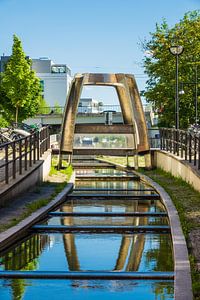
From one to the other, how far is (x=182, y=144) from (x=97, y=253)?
40.3 ft

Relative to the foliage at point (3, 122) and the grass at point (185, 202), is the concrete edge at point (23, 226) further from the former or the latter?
the foliage at point (3, 122)

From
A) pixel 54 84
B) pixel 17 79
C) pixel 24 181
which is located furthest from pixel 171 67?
pixel 54 84

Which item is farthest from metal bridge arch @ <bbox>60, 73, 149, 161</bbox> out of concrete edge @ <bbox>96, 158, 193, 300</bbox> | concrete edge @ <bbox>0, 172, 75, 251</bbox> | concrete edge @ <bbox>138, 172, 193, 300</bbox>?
concrete edge @ <bbox>138, 172, 193, 300</bbox>

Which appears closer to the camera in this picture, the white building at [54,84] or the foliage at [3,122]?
the foliage at [3,122]

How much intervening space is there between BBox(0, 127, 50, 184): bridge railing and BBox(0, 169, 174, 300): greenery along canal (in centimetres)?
146

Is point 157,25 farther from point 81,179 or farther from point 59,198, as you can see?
point 59,198

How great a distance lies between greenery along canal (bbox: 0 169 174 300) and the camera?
7.15 m

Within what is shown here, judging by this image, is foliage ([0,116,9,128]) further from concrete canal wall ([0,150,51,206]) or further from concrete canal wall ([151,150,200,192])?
concrete canal wall ([0,150,51,206])

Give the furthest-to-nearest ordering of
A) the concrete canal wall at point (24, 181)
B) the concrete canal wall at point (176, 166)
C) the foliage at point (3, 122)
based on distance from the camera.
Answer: the foliage at point (3, 122) < the concrete canal wall at point (176, 166) < the concrete canal wall at point (24, 181)

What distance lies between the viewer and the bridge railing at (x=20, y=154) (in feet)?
45.8

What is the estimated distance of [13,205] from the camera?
13.5m

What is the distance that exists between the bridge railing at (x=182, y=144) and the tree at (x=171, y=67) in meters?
21.3

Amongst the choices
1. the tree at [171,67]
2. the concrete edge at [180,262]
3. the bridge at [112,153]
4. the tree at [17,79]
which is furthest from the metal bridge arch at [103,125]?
the tree at [17,79]

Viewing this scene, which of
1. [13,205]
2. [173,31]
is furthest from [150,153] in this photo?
[173,31]
